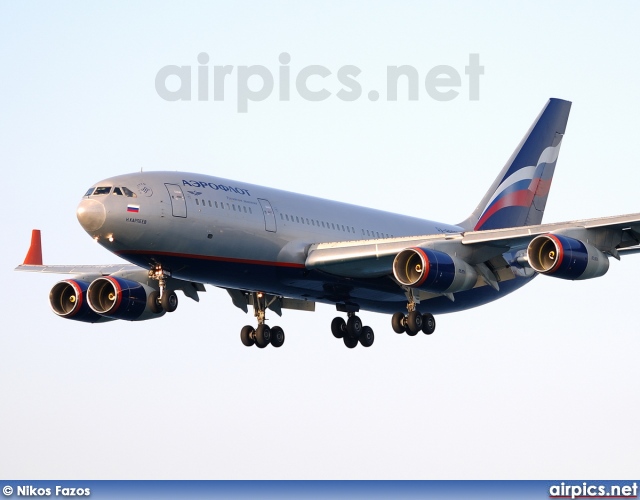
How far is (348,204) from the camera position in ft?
168

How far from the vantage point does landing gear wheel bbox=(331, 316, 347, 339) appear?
52.7m

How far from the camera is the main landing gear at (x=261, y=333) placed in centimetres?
5150

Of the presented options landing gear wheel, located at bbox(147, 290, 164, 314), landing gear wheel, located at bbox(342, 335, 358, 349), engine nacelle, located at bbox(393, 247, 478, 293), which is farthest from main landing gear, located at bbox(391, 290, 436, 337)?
landing gear wheel, located at bbox(147, 290, 164, 314)

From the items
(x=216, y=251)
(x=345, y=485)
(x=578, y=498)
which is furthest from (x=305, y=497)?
(x=216, y=251)

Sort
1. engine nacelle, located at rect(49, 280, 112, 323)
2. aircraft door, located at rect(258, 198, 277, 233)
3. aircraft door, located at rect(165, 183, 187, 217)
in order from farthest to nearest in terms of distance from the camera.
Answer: engine nacelle, located at rect(49, 280, 112, 323) < aircraft door, located at rect(258, 198, 277, 233) < aircraft door, located at rect(165, 183, 187, 217)

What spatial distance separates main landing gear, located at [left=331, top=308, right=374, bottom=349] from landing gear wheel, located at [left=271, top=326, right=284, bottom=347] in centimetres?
246

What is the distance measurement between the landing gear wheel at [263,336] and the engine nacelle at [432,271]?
27.7ft

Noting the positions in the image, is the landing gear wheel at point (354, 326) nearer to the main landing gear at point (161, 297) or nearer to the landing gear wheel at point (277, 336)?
the landing gear wheel at point (277, 336)

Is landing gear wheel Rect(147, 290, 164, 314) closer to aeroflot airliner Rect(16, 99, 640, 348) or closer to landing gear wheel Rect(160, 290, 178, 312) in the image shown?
aeroflot airliner Rect(16, 99, 640, 348)

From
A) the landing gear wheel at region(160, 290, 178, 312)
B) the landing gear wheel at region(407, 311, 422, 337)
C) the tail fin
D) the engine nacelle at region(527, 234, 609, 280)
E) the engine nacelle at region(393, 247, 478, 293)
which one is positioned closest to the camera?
the engine nacelle at region(527, 234, 609, 280)

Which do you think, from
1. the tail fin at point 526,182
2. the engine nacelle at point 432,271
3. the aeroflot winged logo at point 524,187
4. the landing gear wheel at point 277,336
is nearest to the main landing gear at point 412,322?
the engine nacelle at point 432,271

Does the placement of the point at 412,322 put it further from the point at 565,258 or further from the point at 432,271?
the point at 565,258

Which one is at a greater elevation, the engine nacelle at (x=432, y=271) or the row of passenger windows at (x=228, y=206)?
the row of passenger windows at (x=228, y=206)

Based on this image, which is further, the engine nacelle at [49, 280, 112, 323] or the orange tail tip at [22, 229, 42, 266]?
the orange tail tip at [22, 229, 42, 266]
